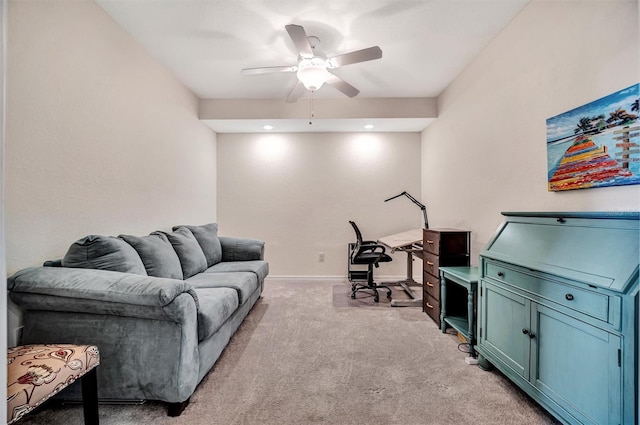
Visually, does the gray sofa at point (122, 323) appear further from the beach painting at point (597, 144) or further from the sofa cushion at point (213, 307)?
the beach painting at point (597, 144)

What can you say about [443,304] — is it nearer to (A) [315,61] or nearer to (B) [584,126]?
(B) [584,126]

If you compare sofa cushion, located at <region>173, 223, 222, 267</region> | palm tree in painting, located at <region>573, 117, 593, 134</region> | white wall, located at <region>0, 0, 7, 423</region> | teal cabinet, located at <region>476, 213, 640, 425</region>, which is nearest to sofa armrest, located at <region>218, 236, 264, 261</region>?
sofa cushion, located at <region>173, 223, 222, 267</region>

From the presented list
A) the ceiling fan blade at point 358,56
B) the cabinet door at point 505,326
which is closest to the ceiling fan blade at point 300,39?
the ceiling fan blade at point 358,56

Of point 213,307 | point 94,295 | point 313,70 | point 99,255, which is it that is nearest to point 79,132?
point 99,255

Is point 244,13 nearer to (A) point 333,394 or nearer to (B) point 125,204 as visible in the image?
(B) point 125,204

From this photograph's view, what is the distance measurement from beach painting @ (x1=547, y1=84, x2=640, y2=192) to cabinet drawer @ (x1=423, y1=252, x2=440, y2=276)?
1.21 m

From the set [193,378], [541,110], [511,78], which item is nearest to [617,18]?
[541,110]

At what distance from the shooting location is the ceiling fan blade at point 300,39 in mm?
1858

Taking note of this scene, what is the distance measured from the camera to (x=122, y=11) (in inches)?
83.9

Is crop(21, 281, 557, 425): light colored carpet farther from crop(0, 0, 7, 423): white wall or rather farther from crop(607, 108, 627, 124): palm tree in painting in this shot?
crop(607, 108, 627, 124): palm tree in painting

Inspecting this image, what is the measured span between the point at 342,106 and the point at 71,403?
3.83 m

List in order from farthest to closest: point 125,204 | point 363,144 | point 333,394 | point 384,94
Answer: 1. point 363,144
2. point 384,94
3. point 125,204
4. point 333,394

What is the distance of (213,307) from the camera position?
5.97ft

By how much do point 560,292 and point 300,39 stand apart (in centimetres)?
222
